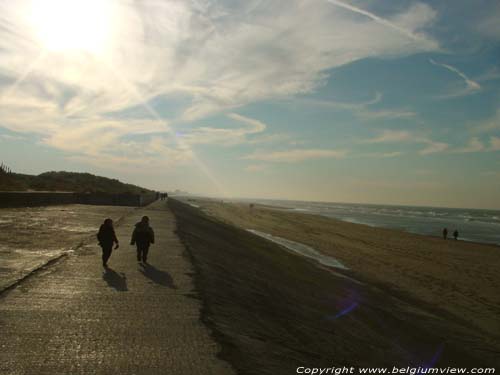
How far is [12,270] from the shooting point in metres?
10.3

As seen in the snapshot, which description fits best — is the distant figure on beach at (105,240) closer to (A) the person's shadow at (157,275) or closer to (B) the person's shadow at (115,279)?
Answer: (B) the person's shadow at (115,279)

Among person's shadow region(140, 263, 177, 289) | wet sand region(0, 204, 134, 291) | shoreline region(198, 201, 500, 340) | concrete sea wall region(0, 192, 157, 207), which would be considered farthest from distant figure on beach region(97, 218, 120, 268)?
concrete sea wall region(0, 192, 157, 207)

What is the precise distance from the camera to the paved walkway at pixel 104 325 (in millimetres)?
5379

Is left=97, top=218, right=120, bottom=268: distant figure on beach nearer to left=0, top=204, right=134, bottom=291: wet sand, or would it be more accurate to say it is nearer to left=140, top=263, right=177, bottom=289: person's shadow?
left=140, top=263, right=177, bottom=289: person's shadow

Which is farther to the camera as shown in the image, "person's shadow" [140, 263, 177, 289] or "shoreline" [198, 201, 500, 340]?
"shoreline" [198, 201, 500, 340]

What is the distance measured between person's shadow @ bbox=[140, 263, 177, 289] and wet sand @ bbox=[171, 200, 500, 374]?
2.66 ft

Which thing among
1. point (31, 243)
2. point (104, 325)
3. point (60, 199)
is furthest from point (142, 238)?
point (60, 199)

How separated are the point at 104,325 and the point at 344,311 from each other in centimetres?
761

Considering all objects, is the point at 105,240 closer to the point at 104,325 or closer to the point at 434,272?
the point at 104,325

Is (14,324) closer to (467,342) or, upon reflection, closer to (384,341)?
(384,341)

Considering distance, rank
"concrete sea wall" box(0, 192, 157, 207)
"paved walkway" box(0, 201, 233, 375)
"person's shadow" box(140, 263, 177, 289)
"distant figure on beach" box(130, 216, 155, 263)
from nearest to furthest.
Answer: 1. "paved walkway" box(0, 201, 233, 375)
2. "person's shadow" box(140, 263, 177, 289)
3. "distant figure on beach" box(130, 216, 155, 263)
4. "concrete sea wall" box(0, 192, 157, 207)

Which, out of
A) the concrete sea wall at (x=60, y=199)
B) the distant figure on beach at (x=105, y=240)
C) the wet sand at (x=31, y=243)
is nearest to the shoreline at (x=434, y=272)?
the distant figure on beach at (x=105, y=240)

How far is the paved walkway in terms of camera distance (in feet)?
17.6

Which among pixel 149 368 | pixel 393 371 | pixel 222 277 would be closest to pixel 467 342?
pixel 393 371
